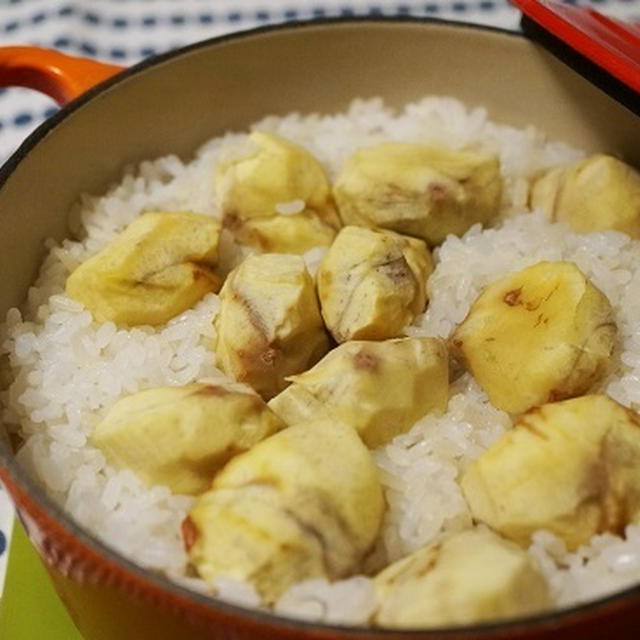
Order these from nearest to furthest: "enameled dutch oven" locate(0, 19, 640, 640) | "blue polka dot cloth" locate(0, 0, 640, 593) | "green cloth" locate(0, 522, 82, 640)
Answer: "green cloth" locate(0, 522, 82, 640) < "enameled dutch oven" locate(0, 19, 640, 640) < "blue polka dot cloth" locate(0, 0, 640, 593)

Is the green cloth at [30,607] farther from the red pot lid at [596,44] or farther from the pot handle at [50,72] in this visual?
the red pot lid at [596,44]

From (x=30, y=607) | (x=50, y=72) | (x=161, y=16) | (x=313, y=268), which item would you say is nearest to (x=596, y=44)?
(x=313, y=268)

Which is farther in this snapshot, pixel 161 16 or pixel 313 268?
pixel 161 16

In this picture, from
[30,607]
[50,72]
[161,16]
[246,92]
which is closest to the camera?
[30,607]

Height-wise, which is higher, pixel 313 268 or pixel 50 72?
pixel 50 72

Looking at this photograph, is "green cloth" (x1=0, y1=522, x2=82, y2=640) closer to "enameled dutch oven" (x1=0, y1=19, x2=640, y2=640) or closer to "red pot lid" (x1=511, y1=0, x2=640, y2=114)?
"enameled dutch oven" (x1=0, y1=19, x2=640, y2=640)

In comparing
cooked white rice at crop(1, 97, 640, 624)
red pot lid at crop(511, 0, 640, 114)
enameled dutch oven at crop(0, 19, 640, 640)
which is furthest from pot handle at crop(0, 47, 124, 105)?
red pot lid at crop(511, 0, 640, 114)

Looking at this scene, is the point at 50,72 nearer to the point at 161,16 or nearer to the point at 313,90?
the point at 313,90

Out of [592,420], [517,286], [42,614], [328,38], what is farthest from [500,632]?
[328,38]

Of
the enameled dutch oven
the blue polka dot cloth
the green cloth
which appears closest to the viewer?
the green cloth
